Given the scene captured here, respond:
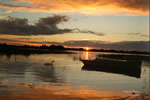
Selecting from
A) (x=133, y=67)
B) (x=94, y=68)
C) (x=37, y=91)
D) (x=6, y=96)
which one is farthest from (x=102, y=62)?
(x=6, y=96)

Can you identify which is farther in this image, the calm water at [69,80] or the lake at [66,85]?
the calm water at [69,80]

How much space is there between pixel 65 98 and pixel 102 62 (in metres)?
25.1

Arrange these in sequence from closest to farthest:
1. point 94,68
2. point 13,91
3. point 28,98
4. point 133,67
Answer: point 28,98 < point 13,91 < point 133,67 < point 94,68

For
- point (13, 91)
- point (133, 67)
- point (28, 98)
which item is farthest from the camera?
point (133, 67)

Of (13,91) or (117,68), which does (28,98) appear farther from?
(117,68)

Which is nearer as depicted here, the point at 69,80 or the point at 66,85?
the point at 66,85

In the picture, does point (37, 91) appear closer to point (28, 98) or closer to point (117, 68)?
point (28, 98)

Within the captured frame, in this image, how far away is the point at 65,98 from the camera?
42.5 feet

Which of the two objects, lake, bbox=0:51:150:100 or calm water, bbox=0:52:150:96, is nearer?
lake, bbox=0:51:150:100

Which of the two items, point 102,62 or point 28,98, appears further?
point 102,62

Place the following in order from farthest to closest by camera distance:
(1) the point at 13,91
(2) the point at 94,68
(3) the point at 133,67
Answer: (2) the point at 94,68 < (3) the point at 133,67 < (1) the point at 13,91

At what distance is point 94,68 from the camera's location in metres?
37.0

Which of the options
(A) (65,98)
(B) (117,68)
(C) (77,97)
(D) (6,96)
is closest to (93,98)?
(C) (77,97)

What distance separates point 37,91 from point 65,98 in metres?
3.08
